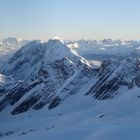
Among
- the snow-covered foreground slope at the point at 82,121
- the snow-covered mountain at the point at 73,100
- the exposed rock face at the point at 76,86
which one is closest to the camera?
the snow-covered foreground slope at the point at 82,121

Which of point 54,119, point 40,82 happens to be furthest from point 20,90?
point 54,119

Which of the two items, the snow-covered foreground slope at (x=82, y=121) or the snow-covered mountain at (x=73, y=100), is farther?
the snow-covered mountain at (x=73, y=100)

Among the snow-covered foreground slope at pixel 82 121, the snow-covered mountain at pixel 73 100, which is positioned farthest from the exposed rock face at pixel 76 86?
the snow-covered foreground slope at pixel 82 121

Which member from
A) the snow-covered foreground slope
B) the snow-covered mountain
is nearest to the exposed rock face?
the snow-covered mountain

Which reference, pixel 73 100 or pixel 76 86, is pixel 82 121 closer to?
pixel 73 100

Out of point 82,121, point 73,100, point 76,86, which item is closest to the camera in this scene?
point 82,121

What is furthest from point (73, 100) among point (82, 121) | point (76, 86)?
point (82, 121)

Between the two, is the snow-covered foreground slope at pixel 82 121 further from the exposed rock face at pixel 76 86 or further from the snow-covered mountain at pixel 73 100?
the exposed rock face at pixel 76 86

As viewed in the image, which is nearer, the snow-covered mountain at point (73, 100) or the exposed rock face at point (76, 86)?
the snow-covered mountain at point (73, 100)

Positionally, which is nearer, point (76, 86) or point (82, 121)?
point (82, 121)

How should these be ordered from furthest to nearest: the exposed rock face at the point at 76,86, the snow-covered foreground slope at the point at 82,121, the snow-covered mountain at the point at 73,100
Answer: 1. the exposed rock face at the point at 76,86
2. the snow-covered mountain at the point at 73,100
3. the snow-covered foreground slope at the point at 82,121
